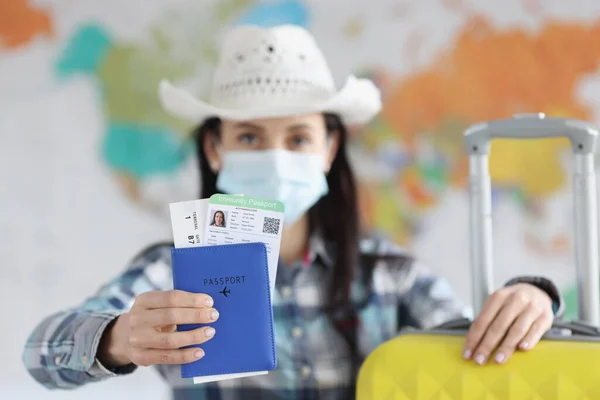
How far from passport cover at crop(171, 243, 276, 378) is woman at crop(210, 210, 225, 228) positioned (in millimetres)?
26

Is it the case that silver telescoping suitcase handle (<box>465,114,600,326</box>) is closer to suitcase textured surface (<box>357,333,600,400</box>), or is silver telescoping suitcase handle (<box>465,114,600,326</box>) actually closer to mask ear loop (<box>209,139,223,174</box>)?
suitcase textured surface (<box>357,333,600,400</box>)

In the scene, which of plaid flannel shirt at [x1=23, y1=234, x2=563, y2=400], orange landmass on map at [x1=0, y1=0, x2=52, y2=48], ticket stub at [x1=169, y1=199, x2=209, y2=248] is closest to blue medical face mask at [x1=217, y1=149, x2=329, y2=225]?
plaid flannel shirt at [x1=23, y1=234, x2=563, y2=400]

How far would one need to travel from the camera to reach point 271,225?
0.79 metres

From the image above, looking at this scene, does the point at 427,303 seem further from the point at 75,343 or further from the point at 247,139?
the point at 75,343

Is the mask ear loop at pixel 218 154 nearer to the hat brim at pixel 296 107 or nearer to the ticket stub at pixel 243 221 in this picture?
the hat brim at pixel 296 107

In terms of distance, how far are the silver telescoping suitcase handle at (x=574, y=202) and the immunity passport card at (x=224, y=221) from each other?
1.09 feet

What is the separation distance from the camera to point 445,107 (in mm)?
1654

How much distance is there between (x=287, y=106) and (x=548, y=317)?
1.77ft

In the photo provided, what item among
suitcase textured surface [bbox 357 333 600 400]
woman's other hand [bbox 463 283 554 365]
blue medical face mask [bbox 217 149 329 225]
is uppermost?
blue medical face mask [bbox 217 149 329 225]

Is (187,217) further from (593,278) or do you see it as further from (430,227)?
(430,227)

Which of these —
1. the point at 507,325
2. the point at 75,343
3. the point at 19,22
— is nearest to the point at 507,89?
the point at 507,325

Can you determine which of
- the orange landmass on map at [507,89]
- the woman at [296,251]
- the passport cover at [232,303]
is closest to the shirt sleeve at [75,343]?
the woman at [296,251]

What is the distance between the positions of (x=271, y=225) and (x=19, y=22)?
4.35ft

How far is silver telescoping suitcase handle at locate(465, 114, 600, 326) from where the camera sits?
0.90 meters
